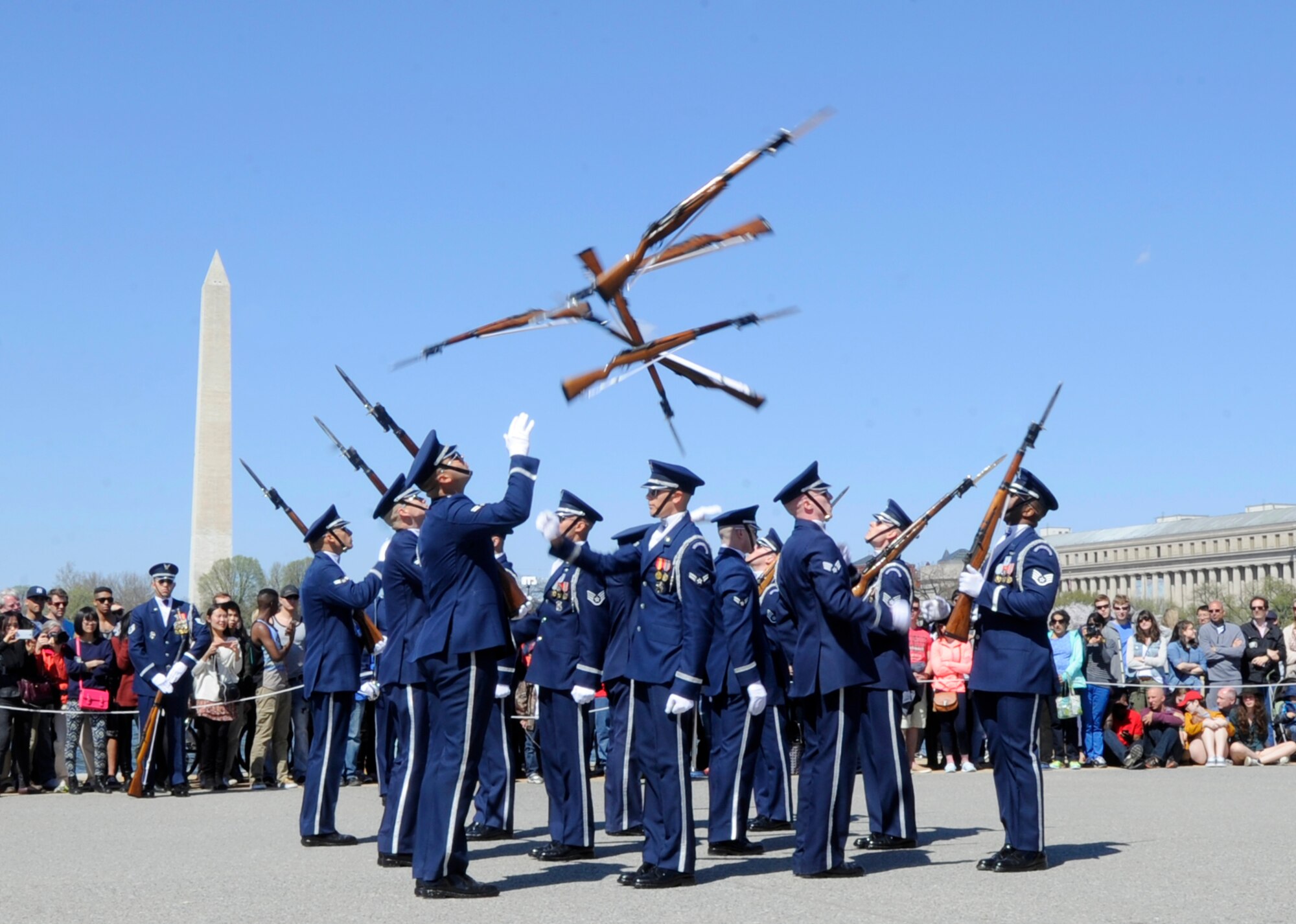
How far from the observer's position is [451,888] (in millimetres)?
7410

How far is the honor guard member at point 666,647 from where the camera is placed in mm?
7766

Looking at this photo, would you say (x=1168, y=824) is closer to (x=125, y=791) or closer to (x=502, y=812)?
(x=502, y=812)

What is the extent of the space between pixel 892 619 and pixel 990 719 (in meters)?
0.69

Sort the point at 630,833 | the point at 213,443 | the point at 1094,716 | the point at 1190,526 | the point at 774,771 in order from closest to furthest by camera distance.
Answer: the point at 630,833, the point at 774,771, the point at 1094,716, the point at 213,443, the point at 1190,526

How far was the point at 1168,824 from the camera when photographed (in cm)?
1012

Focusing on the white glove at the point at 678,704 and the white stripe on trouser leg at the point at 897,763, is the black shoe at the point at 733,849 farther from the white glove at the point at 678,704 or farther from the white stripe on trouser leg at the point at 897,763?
the white glove at the point at 678,704

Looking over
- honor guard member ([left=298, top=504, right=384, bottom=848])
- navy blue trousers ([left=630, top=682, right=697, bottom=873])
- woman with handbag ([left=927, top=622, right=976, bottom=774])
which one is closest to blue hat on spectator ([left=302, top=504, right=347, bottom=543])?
honor guard member ([left=298, top=504, right=384, bottom=848])

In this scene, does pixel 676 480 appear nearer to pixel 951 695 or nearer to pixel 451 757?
pixel 451 757

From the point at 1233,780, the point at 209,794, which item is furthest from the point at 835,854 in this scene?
the point at 209,794

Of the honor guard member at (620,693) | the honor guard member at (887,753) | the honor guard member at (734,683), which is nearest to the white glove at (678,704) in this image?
the honor guard member at (620,693)

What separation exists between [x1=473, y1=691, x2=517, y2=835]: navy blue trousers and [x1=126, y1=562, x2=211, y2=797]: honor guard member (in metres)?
4.99

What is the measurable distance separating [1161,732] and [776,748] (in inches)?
291

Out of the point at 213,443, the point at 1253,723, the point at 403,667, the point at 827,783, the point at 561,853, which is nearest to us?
the point at 827,783

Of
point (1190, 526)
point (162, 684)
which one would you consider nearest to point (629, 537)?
point (162, 684)
